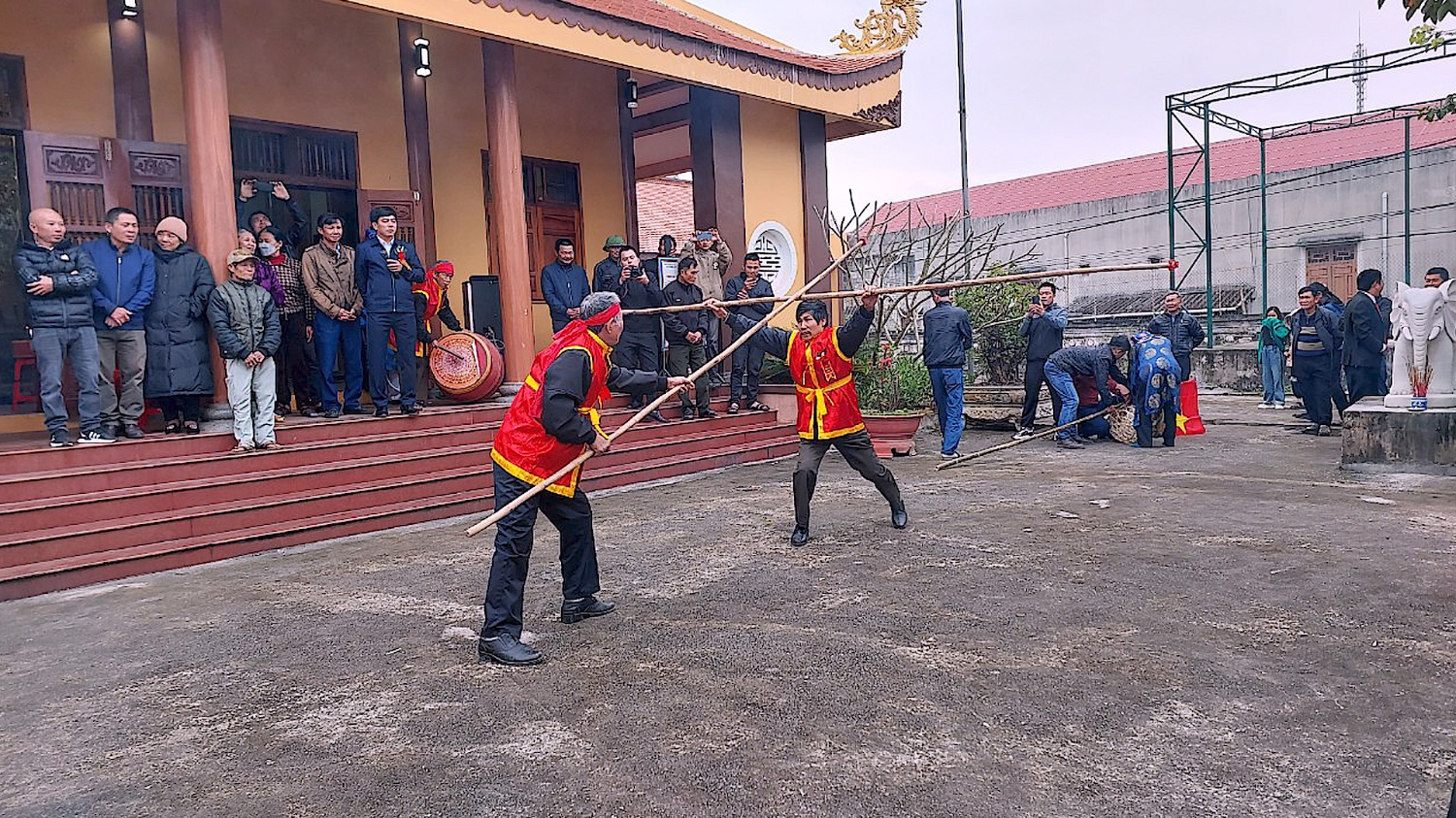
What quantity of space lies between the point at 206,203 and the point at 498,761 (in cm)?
533

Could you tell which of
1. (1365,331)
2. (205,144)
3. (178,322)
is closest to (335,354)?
(178,322)

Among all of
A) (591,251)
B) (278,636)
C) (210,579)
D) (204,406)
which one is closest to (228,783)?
(278,636)

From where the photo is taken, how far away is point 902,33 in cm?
1157

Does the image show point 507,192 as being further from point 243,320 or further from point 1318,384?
point 1318,384

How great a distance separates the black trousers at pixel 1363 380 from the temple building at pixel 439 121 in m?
6.19

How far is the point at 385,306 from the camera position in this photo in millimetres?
7383

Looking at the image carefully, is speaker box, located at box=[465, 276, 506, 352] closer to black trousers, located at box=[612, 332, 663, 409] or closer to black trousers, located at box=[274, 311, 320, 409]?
black trousers, located at box=[612, 332, 663, 409]

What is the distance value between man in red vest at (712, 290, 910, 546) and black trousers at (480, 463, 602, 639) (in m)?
1.77

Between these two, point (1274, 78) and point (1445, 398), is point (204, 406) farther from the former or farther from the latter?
point (1274, 78)

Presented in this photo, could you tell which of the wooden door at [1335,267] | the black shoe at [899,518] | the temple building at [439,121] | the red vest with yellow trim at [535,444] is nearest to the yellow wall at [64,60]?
the temple building at [439,121]

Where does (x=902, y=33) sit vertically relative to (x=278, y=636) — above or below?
above

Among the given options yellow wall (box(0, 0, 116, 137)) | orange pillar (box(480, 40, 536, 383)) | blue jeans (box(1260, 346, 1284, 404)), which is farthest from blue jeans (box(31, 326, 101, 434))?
blue jeans (box(1260, 346, 1284, 404))

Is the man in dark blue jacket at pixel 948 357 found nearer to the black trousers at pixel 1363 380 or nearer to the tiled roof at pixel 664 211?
the black trousers at pixel 1363 380

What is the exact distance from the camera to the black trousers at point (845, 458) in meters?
5.88
